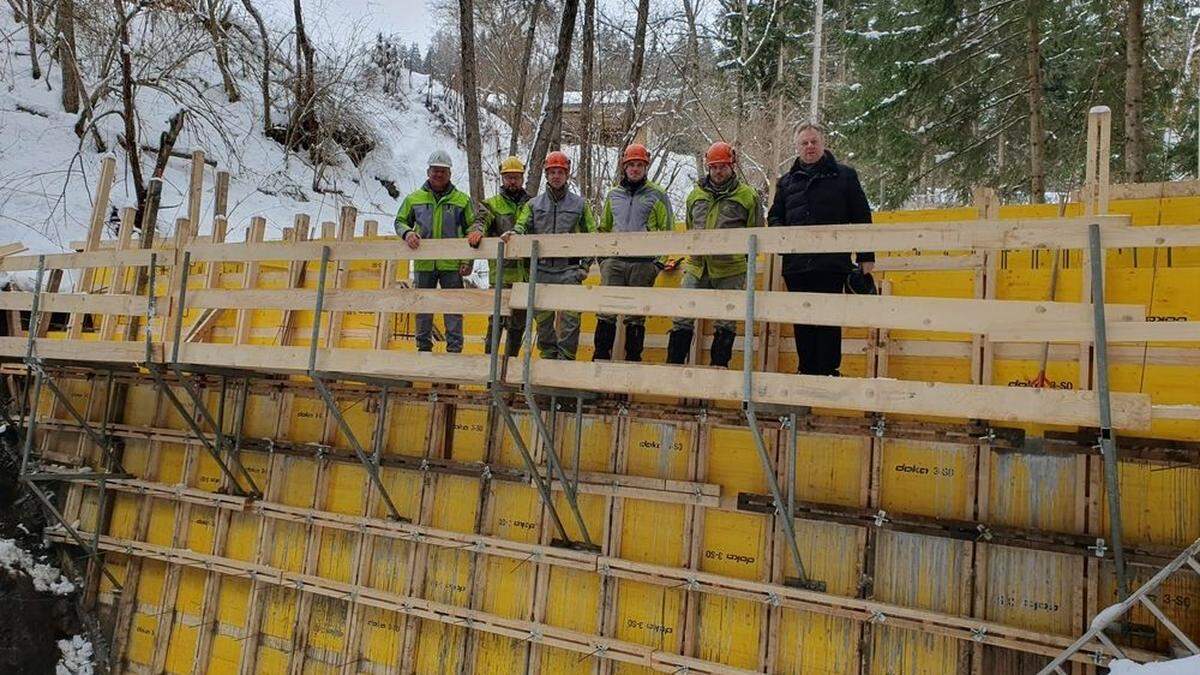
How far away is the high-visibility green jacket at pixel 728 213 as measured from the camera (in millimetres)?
5840

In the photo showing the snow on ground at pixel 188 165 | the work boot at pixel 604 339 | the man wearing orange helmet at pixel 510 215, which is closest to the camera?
the work boot at pixel 604 339

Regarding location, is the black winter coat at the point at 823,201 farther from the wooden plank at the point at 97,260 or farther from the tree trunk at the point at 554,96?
the tree trunk at the point at 554,96

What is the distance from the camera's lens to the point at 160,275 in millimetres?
9820

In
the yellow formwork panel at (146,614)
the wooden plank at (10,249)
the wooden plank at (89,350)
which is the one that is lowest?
the yellow formwork panel at (146,614)

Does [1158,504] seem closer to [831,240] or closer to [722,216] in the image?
[831,240]

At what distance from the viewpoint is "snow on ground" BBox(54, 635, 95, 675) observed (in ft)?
27.0

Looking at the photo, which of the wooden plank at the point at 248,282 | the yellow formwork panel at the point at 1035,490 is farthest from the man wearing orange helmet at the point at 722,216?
the wooden plank at the point at 248,282

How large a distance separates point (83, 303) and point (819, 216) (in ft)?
23.8

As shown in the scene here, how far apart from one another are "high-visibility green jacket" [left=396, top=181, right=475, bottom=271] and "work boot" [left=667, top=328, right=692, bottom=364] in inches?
89.7

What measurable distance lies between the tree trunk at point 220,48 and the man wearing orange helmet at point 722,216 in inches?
631

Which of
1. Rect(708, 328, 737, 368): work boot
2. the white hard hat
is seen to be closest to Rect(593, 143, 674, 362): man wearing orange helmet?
Rect(708, 328, 737, 368): work boot

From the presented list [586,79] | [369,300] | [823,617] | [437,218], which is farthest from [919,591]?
[586,79]

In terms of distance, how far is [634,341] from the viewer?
251 inches

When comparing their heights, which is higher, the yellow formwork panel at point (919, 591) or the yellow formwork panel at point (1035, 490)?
the yellow formwork panel at point (1035, 490)
